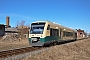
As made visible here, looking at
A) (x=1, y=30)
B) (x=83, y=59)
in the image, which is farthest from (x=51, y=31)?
(x=1, y=30)

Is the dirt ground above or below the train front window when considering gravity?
below

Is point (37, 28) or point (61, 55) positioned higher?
point (37, 28)

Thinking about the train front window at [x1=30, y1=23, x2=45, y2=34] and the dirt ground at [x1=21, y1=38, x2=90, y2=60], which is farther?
the train front window at [x1=30, y1=23, x2=45, y2=34]

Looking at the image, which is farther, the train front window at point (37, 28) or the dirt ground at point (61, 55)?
the train front window at point (37, 28)

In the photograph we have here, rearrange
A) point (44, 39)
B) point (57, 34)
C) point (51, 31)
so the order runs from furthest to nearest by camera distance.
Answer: point (57, 34)
point (51, 31)
point (44, 39)

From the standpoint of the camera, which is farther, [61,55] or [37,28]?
[37,28]

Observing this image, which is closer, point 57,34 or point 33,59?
point 33,59

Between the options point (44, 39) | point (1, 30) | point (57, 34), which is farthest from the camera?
point (1, 30)

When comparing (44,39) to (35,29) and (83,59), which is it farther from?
(83,59)

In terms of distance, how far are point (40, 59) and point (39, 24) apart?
9603mm

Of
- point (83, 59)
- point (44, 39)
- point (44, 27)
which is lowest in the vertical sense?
point (83, 59)

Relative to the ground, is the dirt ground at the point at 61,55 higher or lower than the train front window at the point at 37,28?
lower

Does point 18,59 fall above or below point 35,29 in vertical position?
below

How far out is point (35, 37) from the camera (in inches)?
773
